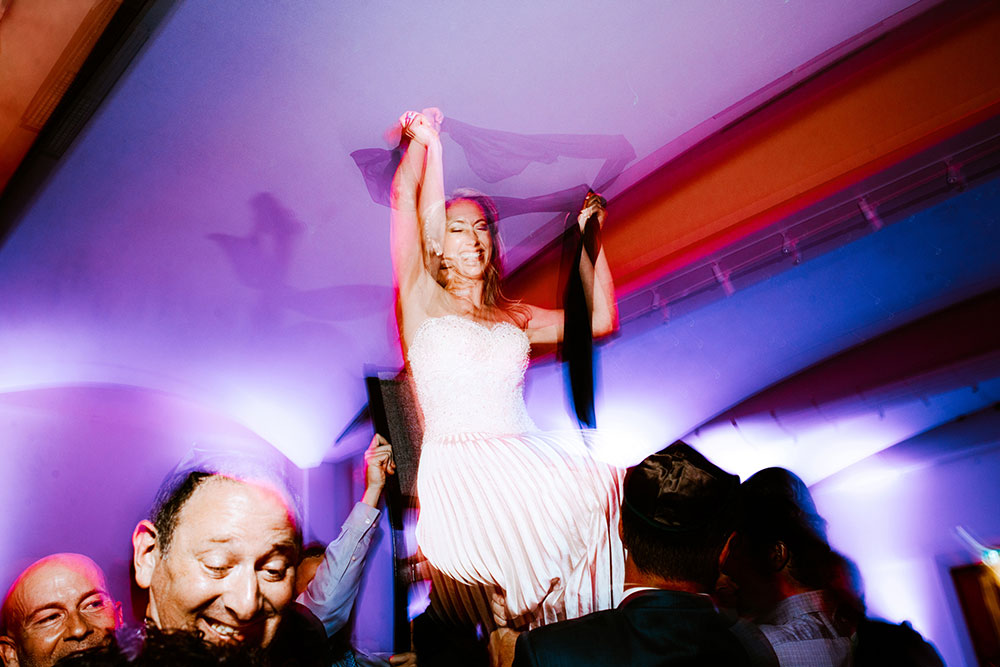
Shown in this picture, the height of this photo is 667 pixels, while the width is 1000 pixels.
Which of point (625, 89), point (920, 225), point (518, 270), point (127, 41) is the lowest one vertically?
point (920, 225)

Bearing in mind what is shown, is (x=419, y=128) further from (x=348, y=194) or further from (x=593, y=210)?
(x=593, y=210)

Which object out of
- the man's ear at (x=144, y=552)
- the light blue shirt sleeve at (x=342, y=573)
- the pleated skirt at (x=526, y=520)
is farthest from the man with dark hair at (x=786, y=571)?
the man's ear at (x=144, y=552)

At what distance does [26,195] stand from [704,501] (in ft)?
6.39

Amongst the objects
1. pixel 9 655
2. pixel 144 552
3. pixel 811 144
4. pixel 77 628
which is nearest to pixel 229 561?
pixel 144 552

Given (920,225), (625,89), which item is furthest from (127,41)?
(920,225)

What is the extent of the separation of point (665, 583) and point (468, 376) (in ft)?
1.81

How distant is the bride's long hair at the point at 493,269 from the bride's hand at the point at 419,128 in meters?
0.16

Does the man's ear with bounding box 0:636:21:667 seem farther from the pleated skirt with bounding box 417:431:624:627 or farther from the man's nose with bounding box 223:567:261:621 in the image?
the pleated skirt with bounding box 417:431:624:627

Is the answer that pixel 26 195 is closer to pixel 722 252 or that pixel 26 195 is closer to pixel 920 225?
pixel 722 252

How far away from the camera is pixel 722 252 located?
1.48 metres

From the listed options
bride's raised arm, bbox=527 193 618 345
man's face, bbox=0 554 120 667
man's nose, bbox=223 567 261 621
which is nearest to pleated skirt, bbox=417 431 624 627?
Result: bride's raised arm, bbox=527 193 618 345

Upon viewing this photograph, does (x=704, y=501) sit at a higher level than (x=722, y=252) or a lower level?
lower

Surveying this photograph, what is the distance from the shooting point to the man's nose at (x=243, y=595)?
138cm

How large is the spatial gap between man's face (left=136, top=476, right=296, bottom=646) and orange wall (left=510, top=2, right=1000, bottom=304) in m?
0.74
